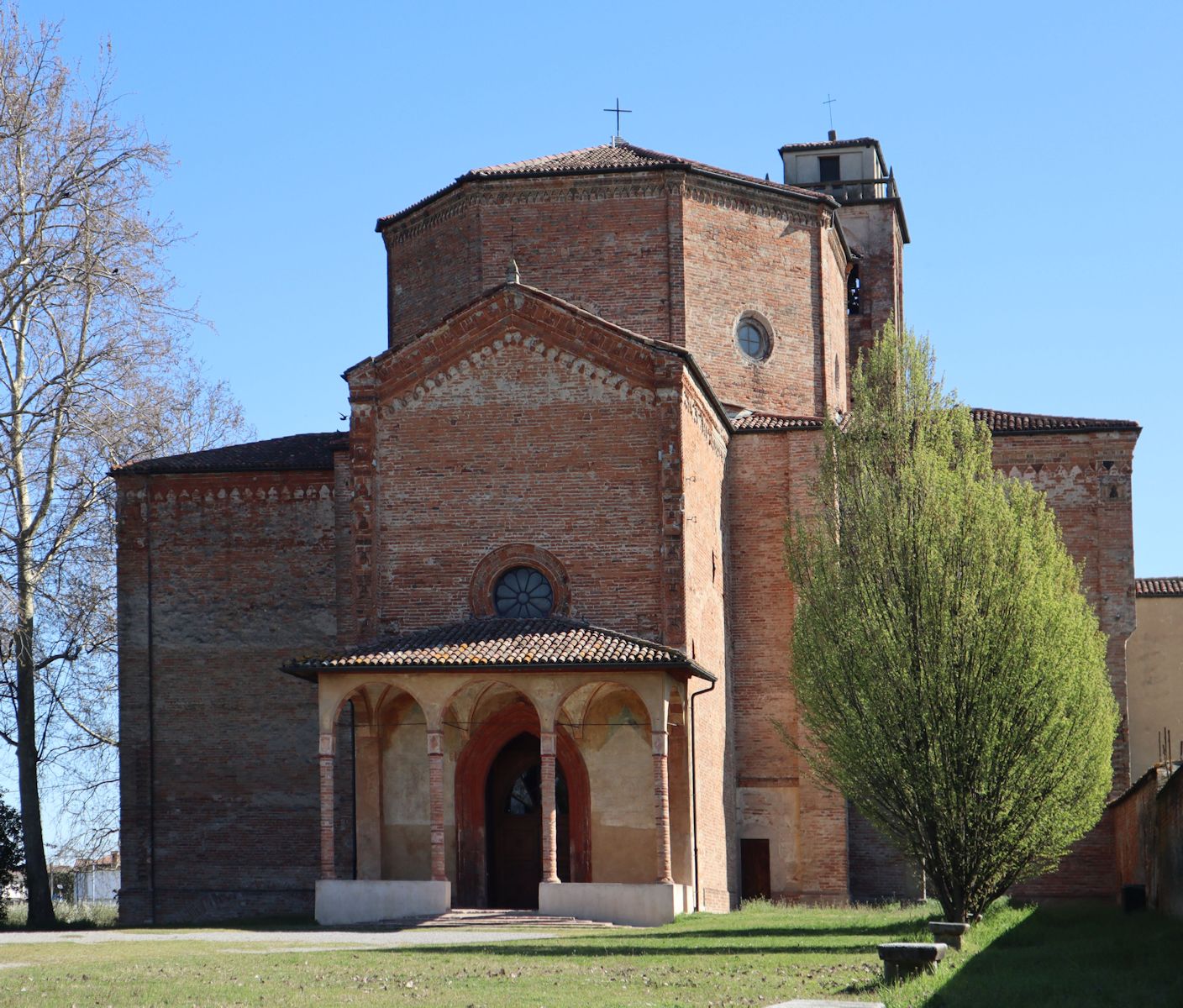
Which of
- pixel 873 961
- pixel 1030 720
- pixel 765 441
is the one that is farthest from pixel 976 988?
pixel 765 441

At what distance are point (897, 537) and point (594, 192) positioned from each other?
1014 cm

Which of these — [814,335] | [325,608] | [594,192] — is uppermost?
[594,192]

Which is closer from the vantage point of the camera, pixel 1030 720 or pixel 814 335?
pixel 1030 720

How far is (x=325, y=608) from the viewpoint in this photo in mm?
28984

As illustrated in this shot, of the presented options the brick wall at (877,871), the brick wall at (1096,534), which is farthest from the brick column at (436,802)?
the brick wall at (1096,534)

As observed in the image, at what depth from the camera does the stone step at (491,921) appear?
70.0ft

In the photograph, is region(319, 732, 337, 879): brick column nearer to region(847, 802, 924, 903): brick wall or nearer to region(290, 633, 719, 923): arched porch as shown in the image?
region(290, 633, 719, 923): arched porch

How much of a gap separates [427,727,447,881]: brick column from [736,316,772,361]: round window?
10.2m

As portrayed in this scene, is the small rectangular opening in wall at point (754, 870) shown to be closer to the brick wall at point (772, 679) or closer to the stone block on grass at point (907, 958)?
the brick wall at point (772, 679)

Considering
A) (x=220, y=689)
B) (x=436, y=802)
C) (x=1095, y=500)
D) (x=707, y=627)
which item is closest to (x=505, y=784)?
(x=436, y=802)

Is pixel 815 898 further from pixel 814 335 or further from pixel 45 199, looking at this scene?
pixel 45 199

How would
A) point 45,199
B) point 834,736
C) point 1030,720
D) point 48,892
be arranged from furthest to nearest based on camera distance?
point 48,892, point 45,199, point 834,736, point 1030,720

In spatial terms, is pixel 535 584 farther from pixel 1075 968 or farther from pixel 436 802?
pixel 1075 968

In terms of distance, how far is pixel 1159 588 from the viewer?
32781 millimetres
